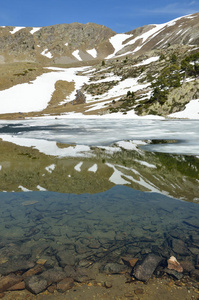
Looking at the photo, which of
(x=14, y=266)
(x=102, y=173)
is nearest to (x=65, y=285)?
(x=14, y=266)

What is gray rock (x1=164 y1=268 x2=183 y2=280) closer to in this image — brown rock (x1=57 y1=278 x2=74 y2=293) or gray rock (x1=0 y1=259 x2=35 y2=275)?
brown rock (x1=57 y1=278 x2=74 y2=293)

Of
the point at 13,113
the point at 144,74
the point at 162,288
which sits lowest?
the point at 162,288

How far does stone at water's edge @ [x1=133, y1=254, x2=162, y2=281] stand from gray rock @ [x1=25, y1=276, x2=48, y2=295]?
5.31 ft

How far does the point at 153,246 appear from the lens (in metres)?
4.98

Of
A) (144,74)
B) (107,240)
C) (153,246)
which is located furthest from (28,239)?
(144,74)

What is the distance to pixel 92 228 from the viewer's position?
18.9ft

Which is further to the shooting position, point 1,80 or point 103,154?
point 1,80

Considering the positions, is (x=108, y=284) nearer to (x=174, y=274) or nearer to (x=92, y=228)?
(x=174, y=274)

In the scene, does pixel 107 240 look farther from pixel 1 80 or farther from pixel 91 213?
pixel 1 80

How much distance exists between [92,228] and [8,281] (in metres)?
2.29

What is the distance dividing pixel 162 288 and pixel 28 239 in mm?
3071

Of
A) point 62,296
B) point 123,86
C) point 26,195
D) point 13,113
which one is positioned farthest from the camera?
point 123,86

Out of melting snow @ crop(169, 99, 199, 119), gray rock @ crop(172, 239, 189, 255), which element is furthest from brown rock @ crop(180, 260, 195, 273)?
melting snow @ crop(169, 99, 199, 119)

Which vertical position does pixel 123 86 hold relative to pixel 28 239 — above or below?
above
